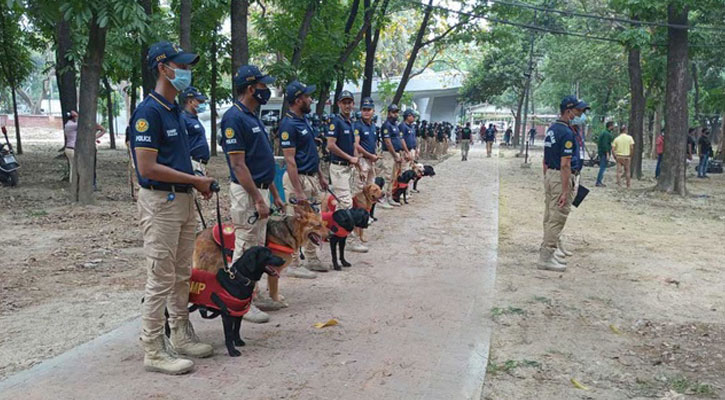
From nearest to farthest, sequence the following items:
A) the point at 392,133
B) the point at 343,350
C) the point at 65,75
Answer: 1. the point at 343,350
2. the point at 392,133
3. the point at 65,75

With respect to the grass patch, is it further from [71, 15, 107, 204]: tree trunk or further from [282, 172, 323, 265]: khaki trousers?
[71, 15, 107, 204]: tree trunk

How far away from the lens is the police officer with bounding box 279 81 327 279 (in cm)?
678

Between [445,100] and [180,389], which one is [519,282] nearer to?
[180,389]

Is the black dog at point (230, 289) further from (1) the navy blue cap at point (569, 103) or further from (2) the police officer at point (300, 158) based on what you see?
(1) the navy blue cap at point (569, 103)

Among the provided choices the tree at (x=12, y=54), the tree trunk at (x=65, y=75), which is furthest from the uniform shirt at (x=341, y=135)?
the tree at (x=12, y=54)

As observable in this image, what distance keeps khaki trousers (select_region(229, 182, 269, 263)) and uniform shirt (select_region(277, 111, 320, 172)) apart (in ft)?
4.75

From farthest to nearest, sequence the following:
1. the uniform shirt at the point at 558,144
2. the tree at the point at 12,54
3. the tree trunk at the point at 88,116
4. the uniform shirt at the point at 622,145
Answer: the tree at the point at 12,54, the uniform shirt at the point at 622,145, the tree trunk at the point at 88,116, the uniform shirt at the point at 558,144

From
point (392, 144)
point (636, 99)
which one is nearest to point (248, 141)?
point (392, 144)

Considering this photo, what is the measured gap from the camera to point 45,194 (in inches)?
524

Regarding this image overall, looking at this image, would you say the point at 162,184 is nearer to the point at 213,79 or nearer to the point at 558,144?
the point at 558,144

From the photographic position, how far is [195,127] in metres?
8.44

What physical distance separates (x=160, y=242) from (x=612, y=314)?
Result: 4.47m

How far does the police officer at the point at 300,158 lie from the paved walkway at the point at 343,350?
1.13 ft

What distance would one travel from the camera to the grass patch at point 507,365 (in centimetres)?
476
